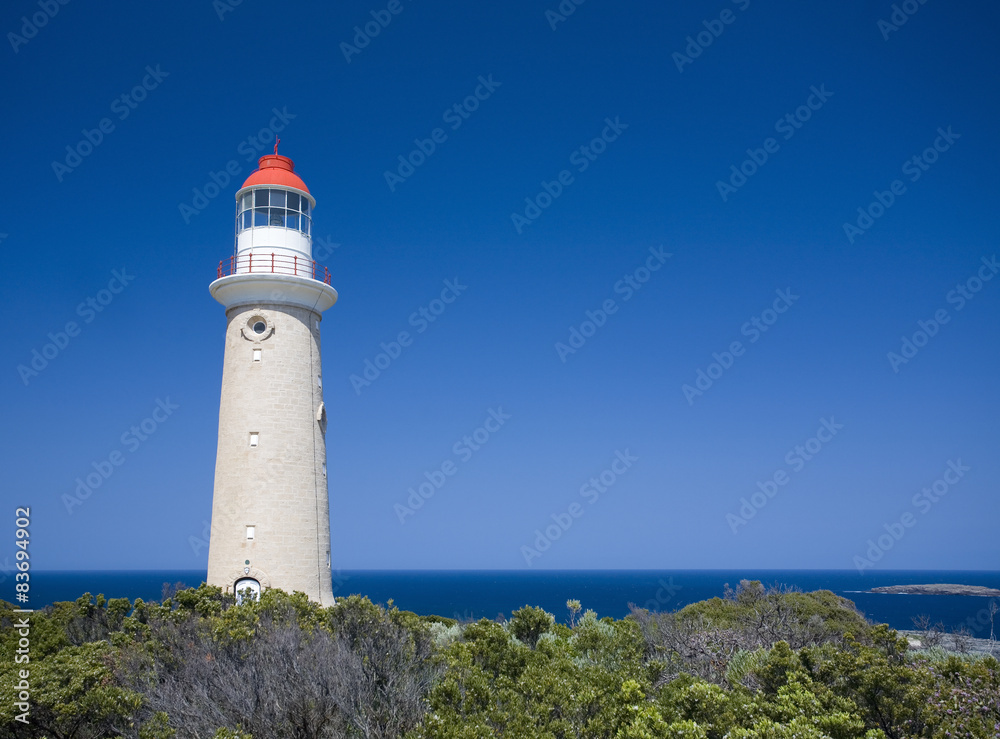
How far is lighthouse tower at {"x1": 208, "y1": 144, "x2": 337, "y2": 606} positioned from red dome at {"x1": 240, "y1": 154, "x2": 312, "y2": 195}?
0.04m

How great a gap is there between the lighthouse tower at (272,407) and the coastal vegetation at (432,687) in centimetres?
300

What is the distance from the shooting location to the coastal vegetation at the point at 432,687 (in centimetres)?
764

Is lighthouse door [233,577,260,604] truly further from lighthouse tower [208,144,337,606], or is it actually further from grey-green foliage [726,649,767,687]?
grey-green foliage [726,649,767,687]

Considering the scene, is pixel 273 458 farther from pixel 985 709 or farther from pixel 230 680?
pixel 985 709

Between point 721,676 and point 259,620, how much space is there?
746 cm

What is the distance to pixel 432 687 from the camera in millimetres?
9570

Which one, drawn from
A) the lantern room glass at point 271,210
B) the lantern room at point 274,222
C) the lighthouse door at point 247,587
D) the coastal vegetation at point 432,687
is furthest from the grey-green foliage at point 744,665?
Answer: the lantern room glass at point 271,210

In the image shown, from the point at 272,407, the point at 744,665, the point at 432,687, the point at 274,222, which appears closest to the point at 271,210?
the point at 274,222

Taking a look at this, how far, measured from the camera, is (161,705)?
28.2 feet

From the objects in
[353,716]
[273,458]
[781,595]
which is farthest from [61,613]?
[781,595]

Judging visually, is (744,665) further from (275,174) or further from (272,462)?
(275,174)

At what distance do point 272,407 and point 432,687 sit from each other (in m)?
8.84

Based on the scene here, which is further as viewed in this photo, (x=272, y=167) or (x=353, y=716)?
(x=272, y=167)

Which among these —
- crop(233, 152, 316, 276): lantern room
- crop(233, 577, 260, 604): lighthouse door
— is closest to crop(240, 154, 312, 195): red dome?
crop(233, 152, 316, 276): lantern room
